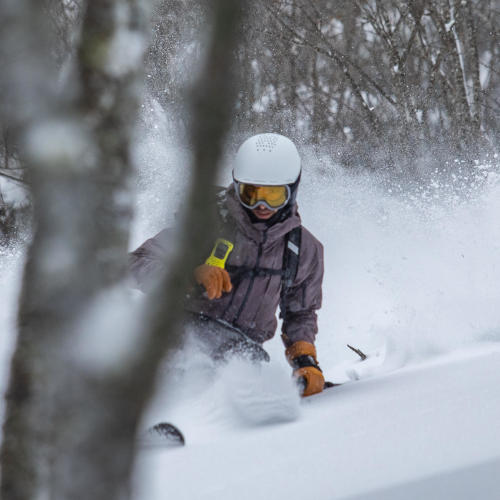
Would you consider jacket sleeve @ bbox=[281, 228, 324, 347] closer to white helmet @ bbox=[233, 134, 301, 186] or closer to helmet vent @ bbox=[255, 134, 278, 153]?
white helmet @ bbox=[233, 134, 301, 186]

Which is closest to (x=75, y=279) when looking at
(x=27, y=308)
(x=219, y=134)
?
(x=27, y=308)

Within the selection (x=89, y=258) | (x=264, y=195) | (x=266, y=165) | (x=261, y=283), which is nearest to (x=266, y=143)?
(x=266, y=165)

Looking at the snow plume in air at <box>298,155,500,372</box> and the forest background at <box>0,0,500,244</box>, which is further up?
the forest background at <box>0,0,500,244</box>

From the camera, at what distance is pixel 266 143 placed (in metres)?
3.33

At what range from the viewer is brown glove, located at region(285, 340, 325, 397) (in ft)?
10.0

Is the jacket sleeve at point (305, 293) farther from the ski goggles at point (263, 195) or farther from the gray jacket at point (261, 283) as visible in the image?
the ski goggles at point (263, 195)

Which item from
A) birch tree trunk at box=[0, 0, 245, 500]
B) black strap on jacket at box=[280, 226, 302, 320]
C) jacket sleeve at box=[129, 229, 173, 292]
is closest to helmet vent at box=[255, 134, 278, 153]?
black strap on jacket at box=[280, 226, 302, 320]

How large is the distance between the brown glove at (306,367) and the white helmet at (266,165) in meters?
0.82

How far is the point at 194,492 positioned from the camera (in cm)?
150

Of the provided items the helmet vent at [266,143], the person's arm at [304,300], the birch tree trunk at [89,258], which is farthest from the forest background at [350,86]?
the birch tree trunk at [89,258]

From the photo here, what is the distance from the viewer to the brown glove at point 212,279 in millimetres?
2916

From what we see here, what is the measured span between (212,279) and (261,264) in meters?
0.49

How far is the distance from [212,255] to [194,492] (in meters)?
1.70

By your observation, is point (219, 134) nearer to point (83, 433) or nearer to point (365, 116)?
point (83, 433)
